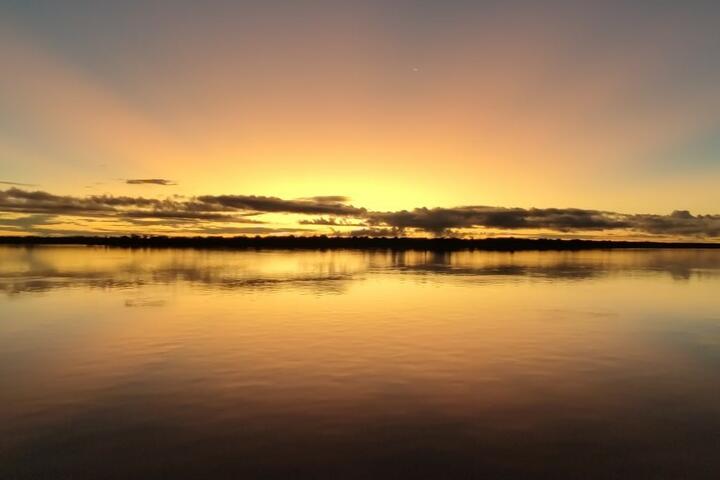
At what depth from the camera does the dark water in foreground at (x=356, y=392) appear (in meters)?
12.8

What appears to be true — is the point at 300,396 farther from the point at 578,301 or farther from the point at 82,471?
the point at 578,301

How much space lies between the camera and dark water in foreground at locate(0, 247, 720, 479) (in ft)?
42.0

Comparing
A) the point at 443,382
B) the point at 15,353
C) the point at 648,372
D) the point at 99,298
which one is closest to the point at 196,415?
the point at 443,382

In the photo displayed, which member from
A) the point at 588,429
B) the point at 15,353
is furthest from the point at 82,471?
the point at 15,353

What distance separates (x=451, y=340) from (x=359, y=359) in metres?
6.80

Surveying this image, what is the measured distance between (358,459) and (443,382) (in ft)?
25.1

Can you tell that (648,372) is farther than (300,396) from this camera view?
Yes

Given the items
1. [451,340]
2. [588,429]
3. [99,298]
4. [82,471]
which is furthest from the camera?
[99,298]

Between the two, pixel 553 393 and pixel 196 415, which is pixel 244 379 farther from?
pixel 553 393

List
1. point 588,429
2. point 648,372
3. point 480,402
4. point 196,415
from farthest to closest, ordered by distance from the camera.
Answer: point 648,372 → point 480,402 → point 196,415 → point 588,429

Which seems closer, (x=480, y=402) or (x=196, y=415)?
(x=196, y=415)

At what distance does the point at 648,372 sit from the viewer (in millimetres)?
21844

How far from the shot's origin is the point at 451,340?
28297mm

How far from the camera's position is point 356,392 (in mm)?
18391
